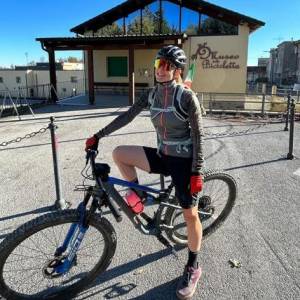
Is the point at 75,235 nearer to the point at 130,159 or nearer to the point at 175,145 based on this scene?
the point at 130,159

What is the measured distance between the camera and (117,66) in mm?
21562

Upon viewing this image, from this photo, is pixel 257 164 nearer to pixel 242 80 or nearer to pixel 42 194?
pixel 42 194

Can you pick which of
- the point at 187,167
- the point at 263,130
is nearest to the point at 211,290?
the point at 187,167

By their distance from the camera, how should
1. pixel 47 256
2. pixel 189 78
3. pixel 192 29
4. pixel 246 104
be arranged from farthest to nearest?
1. pixel 192 29
2. pixel 246 104
3. pixel 189 78
4. pixel 47 256

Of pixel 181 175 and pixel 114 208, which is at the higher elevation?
pixel 181 175

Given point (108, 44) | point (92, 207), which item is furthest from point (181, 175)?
point (108, 44)

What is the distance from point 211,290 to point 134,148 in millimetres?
1318

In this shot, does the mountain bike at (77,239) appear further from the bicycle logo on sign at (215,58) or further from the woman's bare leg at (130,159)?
the bicycle logo on sign at (215,58)

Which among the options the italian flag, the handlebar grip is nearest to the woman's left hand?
the handlebar grip

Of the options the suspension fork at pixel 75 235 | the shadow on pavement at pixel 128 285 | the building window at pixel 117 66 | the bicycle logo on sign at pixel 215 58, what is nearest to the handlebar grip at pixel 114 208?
the suspension fork at pixel 75 235

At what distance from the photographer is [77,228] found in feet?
8.86

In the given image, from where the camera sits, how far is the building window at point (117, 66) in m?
21.4

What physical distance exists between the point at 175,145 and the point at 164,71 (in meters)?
0.56

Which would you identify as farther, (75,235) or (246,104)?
(246,104)
